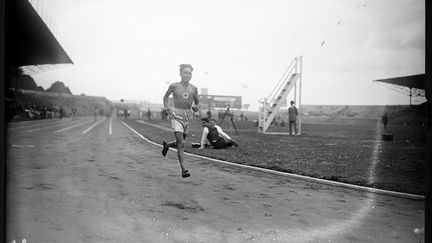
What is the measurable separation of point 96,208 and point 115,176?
1.82 meters

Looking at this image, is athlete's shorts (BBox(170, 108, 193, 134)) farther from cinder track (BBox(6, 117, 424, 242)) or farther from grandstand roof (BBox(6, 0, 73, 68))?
grandstand roof (BBox(6, 0, 73, 68))

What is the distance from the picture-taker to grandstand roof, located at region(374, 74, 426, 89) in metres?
2.25

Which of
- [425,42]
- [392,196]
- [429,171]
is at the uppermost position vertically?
[425,42]

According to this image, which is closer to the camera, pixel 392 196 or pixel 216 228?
pixel 216 228

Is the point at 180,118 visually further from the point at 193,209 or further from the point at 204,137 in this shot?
the point at 204,137

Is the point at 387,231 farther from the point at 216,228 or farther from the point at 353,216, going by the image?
the point at 216,228

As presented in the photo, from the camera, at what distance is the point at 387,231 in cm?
299

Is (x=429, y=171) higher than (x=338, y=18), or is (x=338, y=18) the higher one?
(x=338, y=18)

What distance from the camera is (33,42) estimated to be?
169 inches

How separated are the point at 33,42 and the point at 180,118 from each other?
2.32 m

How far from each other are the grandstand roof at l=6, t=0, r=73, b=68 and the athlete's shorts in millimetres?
1510

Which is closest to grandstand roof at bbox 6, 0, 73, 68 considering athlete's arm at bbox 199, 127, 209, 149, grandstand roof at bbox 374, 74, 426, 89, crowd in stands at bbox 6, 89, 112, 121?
crowd in stands at bbox 6, 89, 112, 121

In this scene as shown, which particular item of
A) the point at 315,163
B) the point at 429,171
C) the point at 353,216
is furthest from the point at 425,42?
the point at 315,163

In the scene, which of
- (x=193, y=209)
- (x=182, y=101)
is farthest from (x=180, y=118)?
(x=193, y=209)
